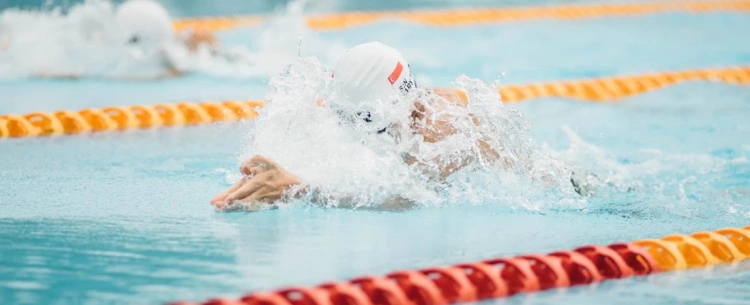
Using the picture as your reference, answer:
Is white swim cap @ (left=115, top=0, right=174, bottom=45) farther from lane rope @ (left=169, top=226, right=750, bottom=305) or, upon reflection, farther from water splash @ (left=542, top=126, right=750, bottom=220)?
lane rope @ (left=169, top=226, right=750, bottom=305)

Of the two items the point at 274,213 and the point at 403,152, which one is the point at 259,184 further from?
the point at 403,152

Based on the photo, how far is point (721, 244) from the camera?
3996 mm

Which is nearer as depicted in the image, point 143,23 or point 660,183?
point 660,183

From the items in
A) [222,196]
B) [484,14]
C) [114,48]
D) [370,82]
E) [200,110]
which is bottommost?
[222,196]

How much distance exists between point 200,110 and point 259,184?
3.00m

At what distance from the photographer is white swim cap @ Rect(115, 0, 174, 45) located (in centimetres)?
Answer: 892

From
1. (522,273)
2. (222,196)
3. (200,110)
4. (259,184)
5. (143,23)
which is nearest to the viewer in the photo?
(522,273)

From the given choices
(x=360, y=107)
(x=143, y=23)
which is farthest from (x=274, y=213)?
(x=143, y=23)

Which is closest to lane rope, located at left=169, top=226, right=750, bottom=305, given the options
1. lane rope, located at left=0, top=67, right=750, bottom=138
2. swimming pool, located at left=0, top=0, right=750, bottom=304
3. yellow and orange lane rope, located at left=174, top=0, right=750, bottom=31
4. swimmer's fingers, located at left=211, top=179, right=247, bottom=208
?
swimming pool, located at left=0, top=0, right=750, bottom=304

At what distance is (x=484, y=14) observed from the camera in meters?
13.7

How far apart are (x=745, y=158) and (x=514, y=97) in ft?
6.89

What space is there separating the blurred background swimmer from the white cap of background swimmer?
4.89 m

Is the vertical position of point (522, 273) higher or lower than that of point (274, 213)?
lower

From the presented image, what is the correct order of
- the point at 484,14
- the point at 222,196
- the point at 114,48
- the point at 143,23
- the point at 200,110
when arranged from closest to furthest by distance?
the point at 222,196 < the point at 200,110 < the point at 143,23 < the point at 114,48 < the point at 484,14
